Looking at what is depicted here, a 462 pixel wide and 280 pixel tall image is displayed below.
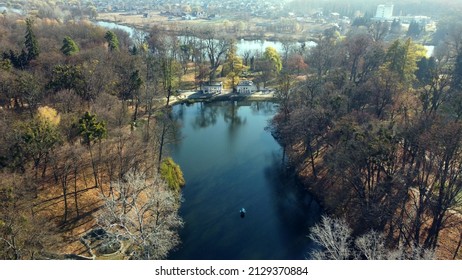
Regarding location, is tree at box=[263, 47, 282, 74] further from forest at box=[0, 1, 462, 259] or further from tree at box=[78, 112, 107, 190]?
tree at box=[78, 112, 107, 190]

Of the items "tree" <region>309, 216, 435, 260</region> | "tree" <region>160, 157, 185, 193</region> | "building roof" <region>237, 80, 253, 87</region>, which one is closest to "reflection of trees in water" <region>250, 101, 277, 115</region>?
"building roof" <region>237, 80, 253, 87</region>

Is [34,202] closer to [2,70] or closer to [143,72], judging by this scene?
[2,70]

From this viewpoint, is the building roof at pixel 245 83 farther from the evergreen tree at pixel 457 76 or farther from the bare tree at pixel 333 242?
the bare tree at pixel 333 242

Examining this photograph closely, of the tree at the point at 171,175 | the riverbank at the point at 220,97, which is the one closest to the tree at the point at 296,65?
the riverbank at the point at 220,97

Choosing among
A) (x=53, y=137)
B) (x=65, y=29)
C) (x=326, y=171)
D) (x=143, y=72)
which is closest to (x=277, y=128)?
(x=326, y=171)

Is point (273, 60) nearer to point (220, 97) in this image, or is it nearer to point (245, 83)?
point (245, 83)

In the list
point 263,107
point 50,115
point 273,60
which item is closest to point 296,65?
point 273,60

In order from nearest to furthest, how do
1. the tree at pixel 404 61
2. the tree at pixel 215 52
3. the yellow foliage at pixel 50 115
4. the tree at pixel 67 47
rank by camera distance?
the yellow foliage at pixel 50 115 → the tree at pixel 404 61 → the tree at pixel 67 47 → the tree at pixel 215 52
